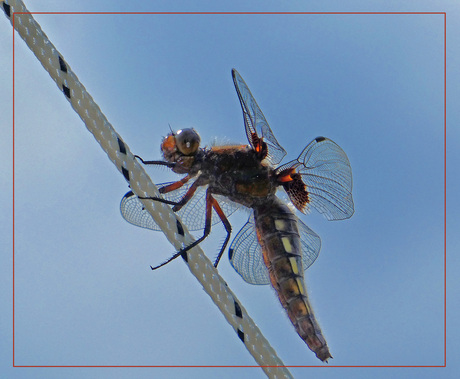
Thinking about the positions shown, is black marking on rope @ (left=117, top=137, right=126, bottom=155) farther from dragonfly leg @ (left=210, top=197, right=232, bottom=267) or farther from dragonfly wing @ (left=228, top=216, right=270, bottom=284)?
dragonfly wing @ (left=228, top=216, right=270, bottom=284)

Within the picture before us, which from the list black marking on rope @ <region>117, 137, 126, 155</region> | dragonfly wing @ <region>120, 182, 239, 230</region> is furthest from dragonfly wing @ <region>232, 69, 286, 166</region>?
black marking on rope @ <region>117, 137, 126, 155</region>

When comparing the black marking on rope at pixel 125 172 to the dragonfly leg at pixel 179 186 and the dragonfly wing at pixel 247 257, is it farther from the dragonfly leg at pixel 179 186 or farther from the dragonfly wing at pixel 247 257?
the dragonfly wing at pixel 247 257

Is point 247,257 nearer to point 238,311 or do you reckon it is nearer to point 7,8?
point 238,311

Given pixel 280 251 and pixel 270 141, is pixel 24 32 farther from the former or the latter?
pixel 280 251

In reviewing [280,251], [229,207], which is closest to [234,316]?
[280,251]

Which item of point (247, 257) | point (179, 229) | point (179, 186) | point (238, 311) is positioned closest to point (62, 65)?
point (179, 229)

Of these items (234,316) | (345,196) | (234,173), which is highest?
(234,173)

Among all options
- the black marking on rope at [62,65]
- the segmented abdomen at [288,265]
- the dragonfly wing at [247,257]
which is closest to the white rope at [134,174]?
the black marking on rope at [62,65]

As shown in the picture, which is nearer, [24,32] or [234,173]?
[24,32]
